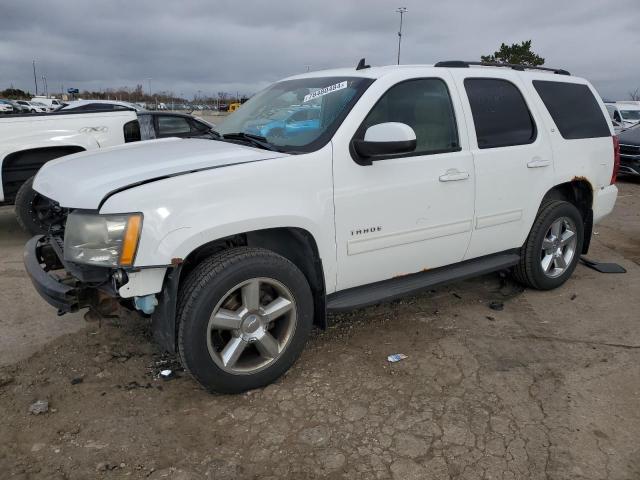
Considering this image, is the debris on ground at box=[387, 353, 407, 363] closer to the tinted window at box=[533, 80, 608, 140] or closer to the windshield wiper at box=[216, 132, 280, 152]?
the windshield wiper at box=[216, 132, 280, 152]

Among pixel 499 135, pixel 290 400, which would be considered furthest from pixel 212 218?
pixel 499 135

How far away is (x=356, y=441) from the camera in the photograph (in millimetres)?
2666

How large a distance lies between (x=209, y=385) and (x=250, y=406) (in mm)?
263

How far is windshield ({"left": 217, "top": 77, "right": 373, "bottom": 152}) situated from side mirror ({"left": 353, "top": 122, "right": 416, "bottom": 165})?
226 millimetres

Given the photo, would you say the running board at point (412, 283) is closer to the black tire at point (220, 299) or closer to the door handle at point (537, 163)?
the black tire at point (220, 299)

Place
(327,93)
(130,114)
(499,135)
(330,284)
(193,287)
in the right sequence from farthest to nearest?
(130,114) → (499,135) → (327,93) → (330,284) → (193,287)

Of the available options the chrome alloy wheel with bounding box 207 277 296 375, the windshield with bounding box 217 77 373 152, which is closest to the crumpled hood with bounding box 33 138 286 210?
the windshield with bounding box 217 77 373 152

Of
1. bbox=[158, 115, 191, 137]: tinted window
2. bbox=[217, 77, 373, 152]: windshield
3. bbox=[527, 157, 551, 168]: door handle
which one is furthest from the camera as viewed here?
bbox=[158, 115, 191, 137]: tinted window

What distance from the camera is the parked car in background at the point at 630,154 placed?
11.3m

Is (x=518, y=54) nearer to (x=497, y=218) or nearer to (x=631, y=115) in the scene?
(x=631, y=115)

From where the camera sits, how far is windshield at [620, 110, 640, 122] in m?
17.9

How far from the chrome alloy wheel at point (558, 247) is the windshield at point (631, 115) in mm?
15718

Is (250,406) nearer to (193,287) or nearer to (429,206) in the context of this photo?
(193,287)

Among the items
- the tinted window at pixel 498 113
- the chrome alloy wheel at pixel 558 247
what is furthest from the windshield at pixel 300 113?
the chrome alloy wheel at pixel 558 247
